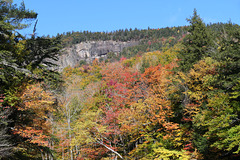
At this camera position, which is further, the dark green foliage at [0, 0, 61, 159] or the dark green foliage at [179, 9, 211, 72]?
the dark green foliage at [179, 9, 211, 72]

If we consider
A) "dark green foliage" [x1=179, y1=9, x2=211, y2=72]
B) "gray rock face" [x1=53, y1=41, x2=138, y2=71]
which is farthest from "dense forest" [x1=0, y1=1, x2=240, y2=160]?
"gray rock face" [x1=53, y1=41, x2=138, y2=71]

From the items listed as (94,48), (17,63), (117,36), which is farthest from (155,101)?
(117,36)

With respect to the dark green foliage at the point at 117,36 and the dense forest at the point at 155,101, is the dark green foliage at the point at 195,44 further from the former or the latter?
the dark green foliage at the point at 117,36

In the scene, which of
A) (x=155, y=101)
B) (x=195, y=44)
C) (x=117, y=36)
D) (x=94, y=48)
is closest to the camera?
(x=155, y=101)

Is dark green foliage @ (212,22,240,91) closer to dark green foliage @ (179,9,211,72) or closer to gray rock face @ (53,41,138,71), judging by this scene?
dark green foliage @ (179,9,211,72)

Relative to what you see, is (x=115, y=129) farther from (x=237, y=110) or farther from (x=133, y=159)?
(x=237, y=110)

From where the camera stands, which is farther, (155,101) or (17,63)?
(155,101)

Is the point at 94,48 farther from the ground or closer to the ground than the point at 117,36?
closer to the ground

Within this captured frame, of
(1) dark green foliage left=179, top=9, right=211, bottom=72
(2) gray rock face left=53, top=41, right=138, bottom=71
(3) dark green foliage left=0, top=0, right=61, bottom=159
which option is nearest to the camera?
(3) dark green foliage left=0, top=0, right=61, bottom=159

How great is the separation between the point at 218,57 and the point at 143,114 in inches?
323

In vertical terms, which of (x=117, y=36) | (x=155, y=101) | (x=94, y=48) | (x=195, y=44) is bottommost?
(x=155, y=101)

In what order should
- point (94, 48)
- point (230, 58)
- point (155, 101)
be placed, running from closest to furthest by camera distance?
point (230, 58) → point (155, 101) → point (94, 48)

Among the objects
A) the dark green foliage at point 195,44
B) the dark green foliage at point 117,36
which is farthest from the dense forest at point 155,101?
the dark green foliage at point 117,36

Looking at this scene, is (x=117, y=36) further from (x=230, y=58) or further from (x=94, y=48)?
(x=230, y=58)
